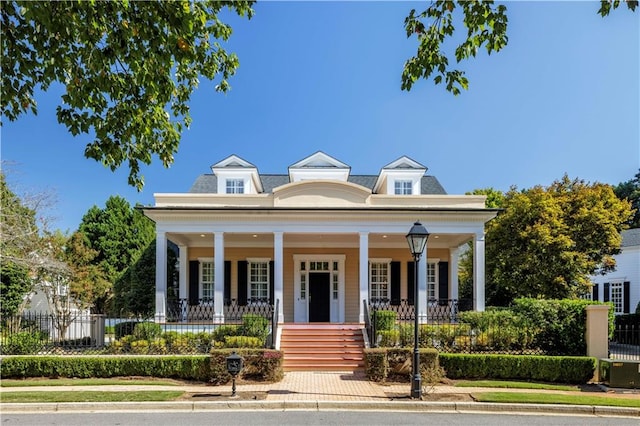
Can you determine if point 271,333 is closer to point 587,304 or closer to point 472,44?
point 587,304

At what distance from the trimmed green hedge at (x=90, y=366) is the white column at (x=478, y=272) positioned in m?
10.6

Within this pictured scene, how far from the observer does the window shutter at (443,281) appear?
2056 cm

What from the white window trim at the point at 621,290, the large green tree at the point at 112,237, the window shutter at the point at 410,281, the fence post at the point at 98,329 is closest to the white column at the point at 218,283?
the fence post at the point at 98,329

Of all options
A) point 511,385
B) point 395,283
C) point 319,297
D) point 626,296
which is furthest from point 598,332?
point 626,296

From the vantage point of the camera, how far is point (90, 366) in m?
12.3

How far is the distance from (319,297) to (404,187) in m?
6.54

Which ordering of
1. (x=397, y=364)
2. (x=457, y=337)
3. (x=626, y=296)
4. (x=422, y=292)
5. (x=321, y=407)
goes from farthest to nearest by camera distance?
(x=626, y=296)
(x=422, y=292)
(x=457, y=337)
(x=397, y=364)
(x=321, y=407)

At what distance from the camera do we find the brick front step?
13766 millimetres

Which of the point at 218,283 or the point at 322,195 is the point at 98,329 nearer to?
the point at 218,283

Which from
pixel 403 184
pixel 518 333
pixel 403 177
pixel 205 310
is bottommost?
pixel 205 310

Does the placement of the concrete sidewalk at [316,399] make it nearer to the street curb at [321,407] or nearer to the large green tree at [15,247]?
the street curb at [321,407]

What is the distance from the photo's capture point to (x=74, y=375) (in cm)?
1232

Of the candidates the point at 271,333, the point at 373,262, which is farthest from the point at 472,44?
the point at 373,262

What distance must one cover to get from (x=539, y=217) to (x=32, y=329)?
2137cm
